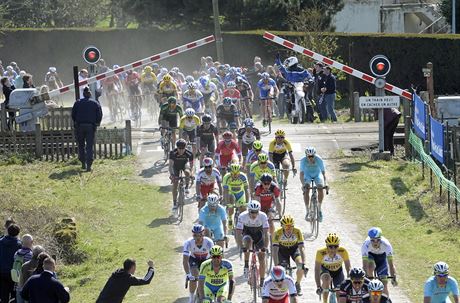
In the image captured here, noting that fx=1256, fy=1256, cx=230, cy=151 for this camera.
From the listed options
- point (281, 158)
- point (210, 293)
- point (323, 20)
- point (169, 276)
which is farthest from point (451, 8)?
point (210, 293)

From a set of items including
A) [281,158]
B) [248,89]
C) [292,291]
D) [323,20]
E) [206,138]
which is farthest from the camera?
[323,20]

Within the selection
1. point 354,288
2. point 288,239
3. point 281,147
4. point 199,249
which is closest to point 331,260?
point 288,239

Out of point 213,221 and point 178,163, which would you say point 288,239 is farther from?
point 178,163

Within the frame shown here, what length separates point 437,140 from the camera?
28078 mm

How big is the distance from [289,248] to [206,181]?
4.54m

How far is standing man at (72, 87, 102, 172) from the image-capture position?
30797 mm

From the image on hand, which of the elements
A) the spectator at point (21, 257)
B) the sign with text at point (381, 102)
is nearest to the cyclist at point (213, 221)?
the spectator at point (21, 257)

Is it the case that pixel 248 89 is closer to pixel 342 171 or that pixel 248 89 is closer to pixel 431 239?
pixel 342 171

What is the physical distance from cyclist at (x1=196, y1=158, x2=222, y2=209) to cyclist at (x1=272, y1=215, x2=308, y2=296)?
14.4ft

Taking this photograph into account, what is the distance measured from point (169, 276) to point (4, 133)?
11.8m

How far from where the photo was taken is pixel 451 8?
180 feet

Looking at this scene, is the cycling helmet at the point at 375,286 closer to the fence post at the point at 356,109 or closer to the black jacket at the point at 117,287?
the black jacket at the point at 117,287

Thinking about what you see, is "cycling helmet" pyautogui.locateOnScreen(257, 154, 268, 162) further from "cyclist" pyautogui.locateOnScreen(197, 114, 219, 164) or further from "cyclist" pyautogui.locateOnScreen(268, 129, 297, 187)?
"cyclist" pyautogui.locateOnScreen(197, 114, 219, 164)

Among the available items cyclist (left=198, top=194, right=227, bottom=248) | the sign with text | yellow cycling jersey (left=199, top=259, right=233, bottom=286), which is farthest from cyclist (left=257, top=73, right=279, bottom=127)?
yellow cycling jersey (left=199, top=259, right=233, bottom=286)
